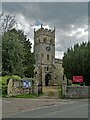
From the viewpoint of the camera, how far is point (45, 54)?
89.1 m

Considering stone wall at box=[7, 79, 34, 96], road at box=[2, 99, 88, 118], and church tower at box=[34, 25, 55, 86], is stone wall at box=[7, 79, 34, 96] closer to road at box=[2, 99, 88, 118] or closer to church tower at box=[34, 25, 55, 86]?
road at box=[2, 99, 88, 118]

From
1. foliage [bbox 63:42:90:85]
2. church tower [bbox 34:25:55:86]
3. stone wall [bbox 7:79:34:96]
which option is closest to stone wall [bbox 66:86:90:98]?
stone wall [bbox 7:79:34:96]

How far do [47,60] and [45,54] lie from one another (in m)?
2.18

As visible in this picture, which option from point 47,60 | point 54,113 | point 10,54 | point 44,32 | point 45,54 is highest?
point 44,32

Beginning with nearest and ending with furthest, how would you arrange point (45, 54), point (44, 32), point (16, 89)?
point (16, 89) → point (45, 54) → point (44, 32)

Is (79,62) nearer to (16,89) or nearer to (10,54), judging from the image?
(10,54)

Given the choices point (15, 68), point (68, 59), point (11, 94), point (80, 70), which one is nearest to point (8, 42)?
point (15, 68)

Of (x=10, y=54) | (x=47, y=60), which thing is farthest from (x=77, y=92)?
(x=47, y=60)

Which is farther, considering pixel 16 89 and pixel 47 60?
pixel 47 60

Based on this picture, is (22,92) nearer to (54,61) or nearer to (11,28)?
(11,28)

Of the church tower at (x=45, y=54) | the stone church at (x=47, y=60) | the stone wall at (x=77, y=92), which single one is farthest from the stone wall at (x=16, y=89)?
the stone church at (x=47, y=60)

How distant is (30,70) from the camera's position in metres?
50.8

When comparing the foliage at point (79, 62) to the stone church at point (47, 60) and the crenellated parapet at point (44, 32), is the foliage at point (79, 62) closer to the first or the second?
the stone church at point (47, 60)

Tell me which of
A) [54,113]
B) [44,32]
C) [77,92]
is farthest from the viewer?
[44,32]
